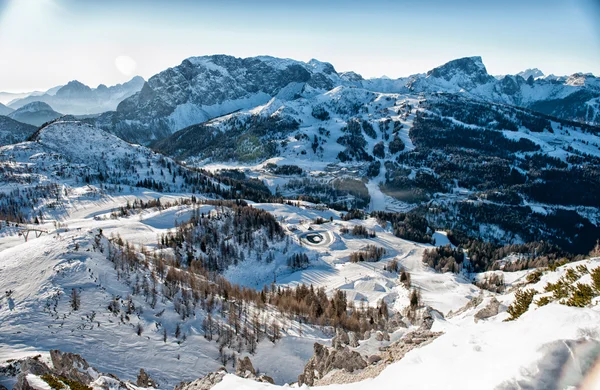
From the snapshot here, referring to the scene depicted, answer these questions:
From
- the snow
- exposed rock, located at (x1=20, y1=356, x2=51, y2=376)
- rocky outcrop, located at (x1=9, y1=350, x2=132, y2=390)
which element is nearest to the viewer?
the snow

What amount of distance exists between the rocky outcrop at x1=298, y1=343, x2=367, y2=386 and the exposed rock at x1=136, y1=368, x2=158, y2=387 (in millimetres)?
15645

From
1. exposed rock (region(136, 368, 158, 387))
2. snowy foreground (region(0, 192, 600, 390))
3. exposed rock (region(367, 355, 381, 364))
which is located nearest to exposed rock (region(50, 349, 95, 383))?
snowy foreground (region(0, 192, 600, 390))

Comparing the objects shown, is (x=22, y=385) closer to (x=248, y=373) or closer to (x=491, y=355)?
(x=248, y=373)

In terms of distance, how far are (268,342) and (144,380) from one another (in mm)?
20853

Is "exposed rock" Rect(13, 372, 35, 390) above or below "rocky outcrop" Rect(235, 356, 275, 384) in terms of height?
above

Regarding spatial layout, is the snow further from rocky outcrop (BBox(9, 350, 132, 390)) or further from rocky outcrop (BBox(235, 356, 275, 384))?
rocky outcrop (BBox(235, 356, 275, 384))

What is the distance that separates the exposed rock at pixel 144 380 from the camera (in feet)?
106

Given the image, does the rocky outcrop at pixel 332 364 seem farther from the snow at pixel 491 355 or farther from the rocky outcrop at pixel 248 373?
the snow at pixel 491 355

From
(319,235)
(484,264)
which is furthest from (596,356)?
(484,264)

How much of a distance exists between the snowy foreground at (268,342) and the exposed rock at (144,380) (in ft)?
6.09

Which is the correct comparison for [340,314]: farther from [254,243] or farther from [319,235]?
[319,235]

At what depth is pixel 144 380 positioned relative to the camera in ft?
107

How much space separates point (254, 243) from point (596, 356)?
421 ft

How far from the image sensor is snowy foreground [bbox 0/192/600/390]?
480 inches
